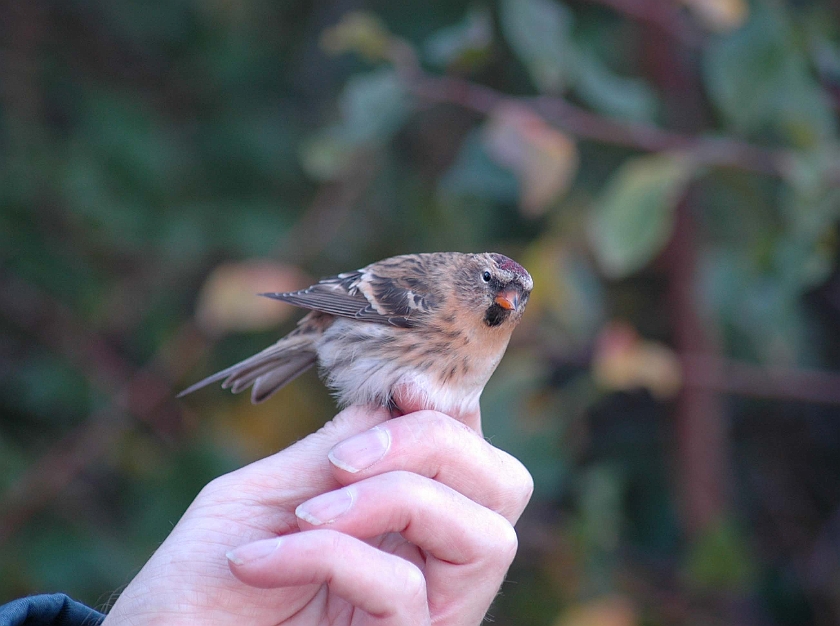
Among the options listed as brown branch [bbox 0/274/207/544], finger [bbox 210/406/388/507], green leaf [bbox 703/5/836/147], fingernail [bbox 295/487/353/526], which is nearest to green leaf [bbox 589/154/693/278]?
green leaf [bbox 703/5/836/147]

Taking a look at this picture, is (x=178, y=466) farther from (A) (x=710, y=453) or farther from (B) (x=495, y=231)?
(A) (x=710, y=453)

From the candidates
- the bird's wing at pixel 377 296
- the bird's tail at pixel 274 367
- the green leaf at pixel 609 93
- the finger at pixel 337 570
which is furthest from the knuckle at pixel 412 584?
the green leaf at pixel 609 93

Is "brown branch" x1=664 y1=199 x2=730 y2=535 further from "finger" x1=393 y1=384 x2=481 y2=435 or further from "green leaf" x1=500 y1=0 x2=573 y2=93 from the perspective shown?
"finger" x1=393 y1=384 x2=481 y2=435

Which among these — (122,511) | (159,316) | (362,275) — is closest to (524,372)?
(362,275)

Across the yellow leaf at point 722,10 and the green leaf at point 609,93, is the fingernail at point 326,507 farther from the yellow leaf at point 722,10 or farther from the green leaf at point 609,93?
the yellow leaf at point 722,10

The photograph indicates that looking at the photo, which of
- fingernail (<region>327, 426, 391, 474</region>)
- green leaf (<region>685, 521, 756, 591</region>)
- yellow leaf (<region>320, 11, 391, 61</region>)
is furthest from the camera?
green leaf (<region>685, 521, 756, 591</region>)

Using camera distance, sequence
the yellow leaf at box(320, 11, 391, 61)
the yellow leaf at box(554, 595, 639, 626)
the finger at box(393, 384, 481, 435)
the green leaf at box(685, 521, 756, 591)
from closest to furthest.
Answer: the finger at box(393, 384, 481, 435) < the yellow leaf at box(320, 11, 391, 61) < the yellow leaf at box(554, 595, 639, 626) < the green leaf at box(685, 521, 756, 591)
